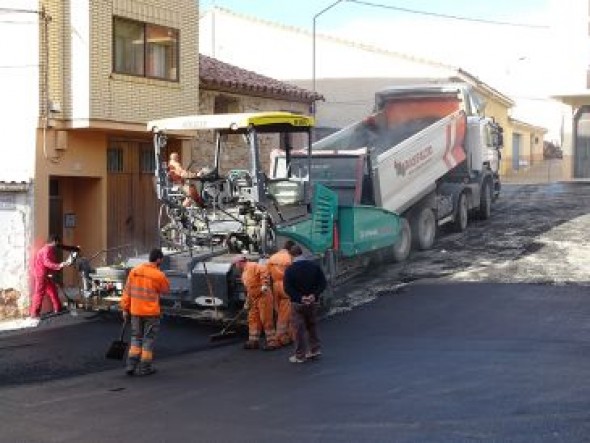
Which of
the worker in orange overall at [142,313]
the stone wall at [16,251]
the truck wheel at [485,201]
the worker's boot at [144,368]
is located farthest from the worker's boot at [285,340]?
the truck wheel at [485,201]

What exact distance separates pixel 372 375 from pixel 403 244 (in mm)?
8272

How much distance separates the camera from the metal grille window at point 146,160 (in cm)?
1916

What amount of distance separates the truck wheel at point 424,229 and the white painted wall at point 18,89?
7754 mm

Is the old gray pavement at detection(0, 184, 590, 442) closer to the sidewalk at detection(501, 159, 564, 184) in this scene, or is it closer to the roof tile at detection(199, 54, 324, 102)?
the roof tile at detection(199, 54, 324, 102)

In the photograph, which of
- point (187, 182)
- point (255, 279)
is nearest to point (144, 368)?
point (255, 279)

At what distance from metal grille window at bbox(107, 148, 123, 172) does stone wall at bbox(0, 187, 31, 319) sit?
8.03ft

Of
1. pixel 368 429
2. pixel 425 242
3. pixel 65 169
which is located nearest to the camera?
pixel 368 429

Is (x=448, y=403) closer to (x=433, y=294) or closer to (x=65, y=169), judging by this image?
(x=433, y=294)

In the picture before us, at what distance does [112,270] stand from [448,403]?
Result: 21.8 ft

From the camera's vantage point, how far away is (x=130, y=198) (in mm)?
18859

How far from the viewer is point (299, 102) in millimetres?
24797

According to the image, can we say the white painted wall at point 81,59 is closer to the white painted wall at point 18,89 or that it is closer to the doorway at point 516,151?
the white painted wall at point 18,89

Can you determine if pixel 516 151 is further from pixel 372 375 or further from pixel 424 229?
pixel 372 375

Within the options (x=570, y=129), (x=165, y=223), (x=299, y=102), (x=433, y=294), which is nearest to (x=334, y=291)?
(x=433, y=294)
